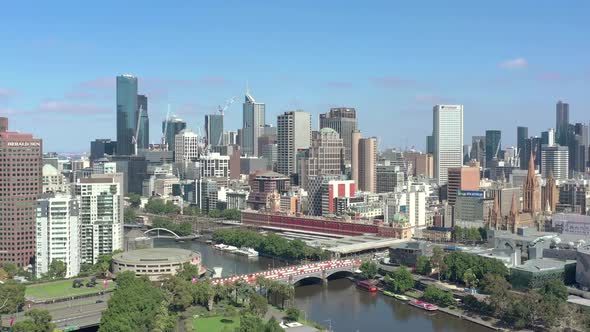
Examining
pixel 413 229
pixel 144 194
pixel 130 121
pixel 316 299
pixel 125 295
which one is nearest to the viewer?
pixel 125 295

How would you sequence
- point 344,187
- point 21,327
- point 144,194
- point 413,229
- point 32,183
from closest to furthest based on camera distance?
point 21,327, point 32,183, point 413,229, point 344,187, point 144,194

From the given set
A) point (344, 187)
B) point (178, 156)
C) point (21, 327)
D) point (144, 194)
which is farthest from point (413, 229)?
point (178, 156)

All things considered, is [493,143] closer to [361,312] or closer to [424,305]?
[424,305]

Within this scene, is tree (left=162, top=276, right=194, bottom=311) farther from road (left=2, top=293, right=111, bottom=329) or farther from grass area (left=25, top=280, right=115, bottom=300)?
grass area (left=25, top=280, right=115, bottom=300)

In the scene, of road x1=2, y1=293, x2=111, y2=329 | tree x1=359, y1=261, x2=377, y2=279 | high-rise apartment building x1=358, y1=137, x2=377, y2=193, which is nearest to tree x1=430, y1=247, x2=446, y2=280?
tree x1=359, y1=261, x2=377, y2=279

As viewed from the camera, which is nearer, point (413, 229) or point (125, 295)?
point (125, 295)

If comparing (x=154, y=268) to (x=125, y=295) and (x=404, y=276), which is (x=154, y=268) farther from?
(x=404, y=276)

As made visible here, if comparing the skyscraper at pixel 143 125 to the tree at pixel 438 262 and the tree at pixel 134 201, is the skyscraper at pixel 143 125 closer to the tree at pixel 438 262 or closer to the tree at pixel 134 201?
the tree at pixel 134 201
